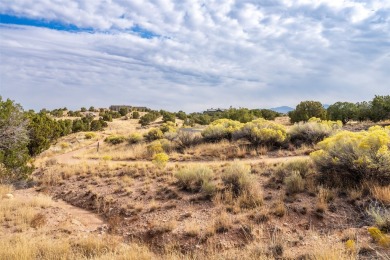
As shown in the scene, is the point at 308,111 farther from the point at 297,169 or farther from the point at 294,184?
Answer: the point at 294,184

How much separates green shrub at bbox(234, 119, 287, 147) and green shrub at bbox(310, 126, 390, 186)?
25.8ft

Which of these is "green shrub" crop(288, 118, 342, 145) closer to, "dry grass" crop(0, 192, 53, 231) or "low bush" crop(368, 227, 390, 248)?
"low bush" crop(368, 227, 390, 248)

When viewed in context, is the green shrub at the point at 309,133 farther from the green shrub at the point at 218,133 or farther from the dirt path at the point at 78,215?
the dirt path at the point at 78,215

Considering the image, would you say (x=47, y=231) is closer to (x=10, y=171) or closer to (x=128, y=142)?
(x=10, y=171)

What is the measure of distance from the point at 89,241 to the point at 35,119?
53.8 ft

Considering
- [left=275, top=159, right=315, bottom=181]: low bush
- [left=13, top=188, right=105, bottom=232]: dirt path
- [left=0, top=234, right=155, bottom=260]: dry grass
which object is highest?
[left=275, top=159, right=315, bottom=181]: low bush

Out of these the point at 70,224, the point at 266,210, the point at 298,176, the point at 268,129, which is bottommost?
the point at 70,224

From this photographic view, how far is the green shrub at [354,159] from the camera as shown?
8398 millimetres

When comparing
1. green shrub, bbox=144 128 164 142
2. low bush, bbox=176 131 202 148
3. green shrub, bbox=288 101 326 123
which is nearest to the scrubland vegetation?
low bush, bbox=176 131 202 148

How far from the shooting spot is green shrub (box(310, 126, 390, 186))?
27.6 feet

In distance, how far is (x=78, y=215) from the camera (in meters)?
10.4

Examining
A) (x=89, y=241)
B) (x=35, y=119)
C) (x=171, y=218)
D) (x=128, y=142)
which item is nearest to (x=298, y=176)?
(x=171, y=218)

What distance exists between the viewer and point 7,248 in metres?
5.64

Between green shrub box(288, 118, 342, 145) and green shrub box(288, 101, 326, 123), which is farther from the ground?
green shrub box(288, 101, 326, 123)
